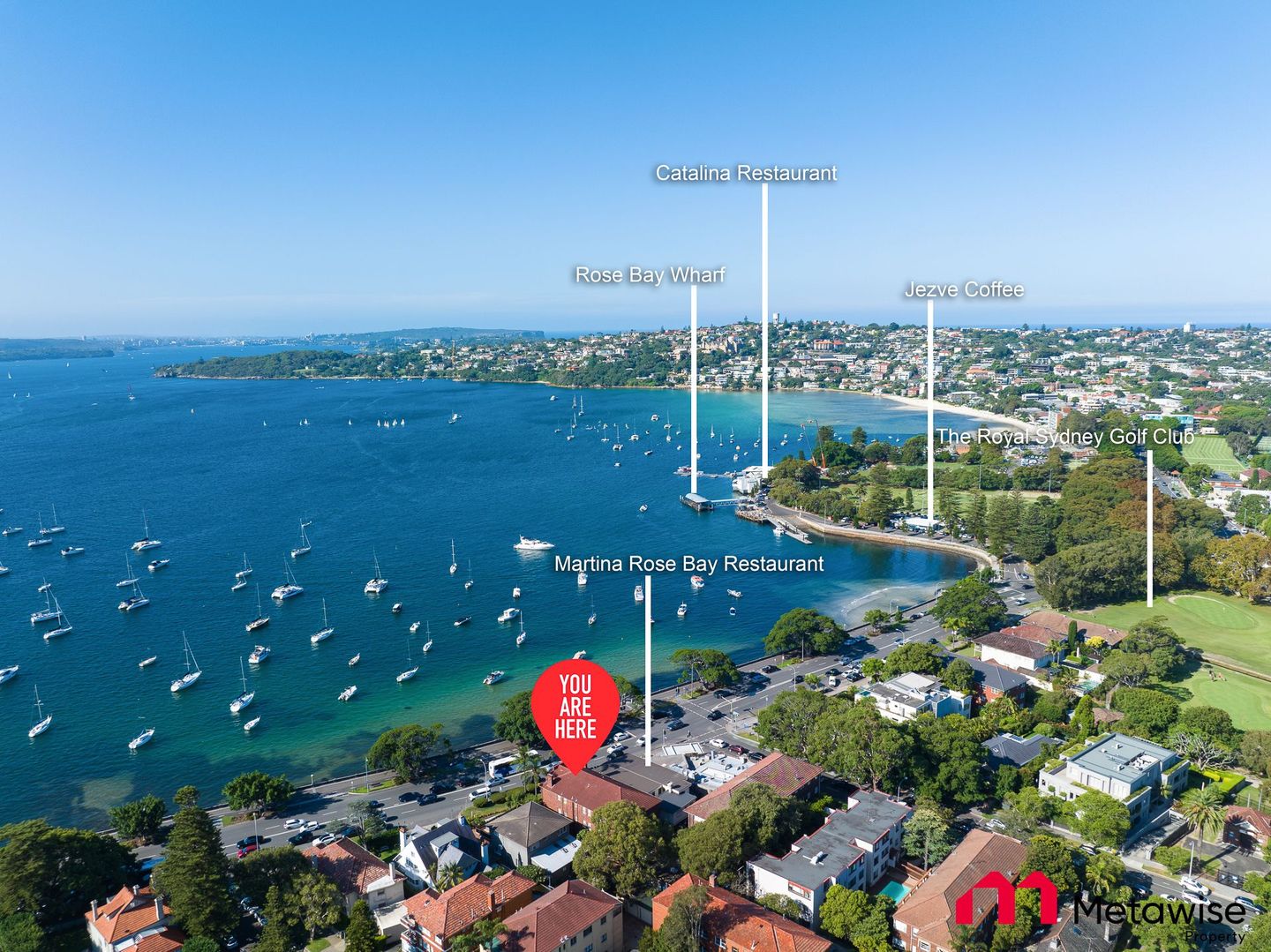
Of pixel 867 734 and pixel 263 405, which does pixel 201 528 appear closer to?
pixel 867 734

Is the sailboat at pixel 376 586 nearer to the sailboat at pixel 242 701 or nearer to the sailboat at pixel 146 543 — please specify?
the sailboat at pixel 242 701

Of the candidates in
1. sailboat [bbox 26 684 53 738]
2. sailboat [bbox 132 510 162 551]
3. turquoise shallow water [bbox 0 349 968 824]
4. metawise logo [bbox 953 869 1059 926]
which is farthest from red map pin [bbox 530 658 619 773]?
sailboat [bbox 132 510 162 551]

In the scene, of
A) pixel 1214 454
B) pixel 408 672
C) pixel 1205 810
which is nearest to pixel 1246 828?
pixel 1205 810

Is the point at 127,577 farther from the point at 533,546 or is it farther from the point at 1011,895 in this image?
the point at 1011,895

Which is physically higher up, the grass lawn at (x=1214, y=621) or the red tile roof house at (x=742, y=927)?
the red tile roof house at (x=742, y=927)

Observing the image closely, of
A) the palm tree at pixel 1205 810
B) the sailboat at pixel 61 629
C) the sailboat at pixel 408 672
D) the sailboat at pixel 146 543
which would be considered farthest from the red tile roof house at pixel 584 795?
the sailboat at pixel 146 543

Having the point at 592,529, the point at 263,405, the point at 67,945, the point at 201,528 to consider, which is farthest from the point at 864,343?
the point at 67,945
